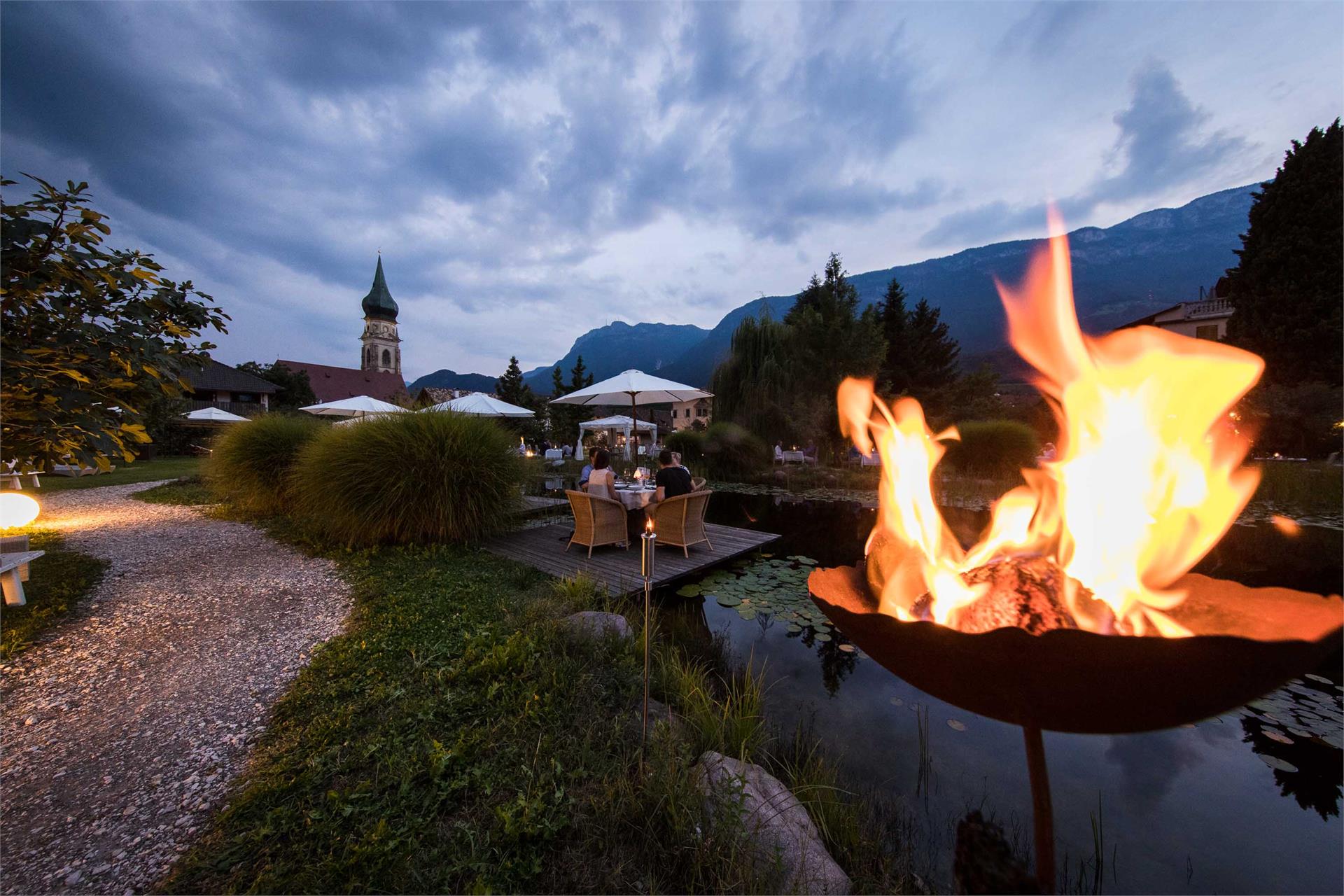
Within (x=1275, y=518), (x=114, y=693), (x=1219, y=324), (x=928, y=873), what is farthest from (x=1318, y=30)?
(x=1219, y=324)

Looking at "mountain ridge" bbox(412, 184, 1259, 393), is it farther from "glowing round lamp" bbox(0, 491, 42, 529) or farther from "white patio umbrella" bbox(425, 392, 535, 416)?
"glowing round lamp" bbox(0, 491, 42, 529)

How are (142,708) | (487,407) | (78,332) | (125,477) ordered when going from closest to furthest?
(78,332) < (142,708) < (487,407) < (125,477)

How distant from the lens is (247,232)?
53.8 feet

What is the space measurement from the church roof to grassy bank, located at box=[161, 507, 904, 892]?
70.3m

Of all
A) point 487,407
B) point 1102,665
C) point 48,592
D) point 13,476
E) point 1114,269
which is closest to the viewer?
point 1102,665

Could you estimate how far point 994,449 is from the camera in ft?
40.5

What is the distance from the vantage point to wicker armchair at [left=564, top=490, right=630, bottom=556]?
5531 millimetres

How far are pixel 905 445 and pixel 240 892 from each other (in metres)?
2.73

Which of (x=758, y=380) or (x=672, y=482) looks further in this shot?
(x=758, y=380)

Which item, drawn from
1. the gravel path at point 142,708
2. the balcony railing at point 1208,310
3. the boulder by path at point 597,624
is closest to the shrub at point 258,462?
the gravel path at point 142,708

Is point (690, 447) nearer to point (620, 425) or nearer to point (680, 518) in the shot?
point (680, 518)

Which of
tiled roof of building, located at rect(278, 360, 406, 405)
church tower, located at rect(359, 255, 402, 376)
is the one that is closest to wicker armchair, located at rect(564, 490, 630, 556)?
tiled roof of building, located at rect(278, 360, 406, 405)

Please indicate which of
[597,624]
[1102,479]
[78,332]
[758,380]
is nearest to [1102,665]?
[1102,479]

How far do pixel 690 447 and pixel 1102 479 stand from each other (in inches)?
555
